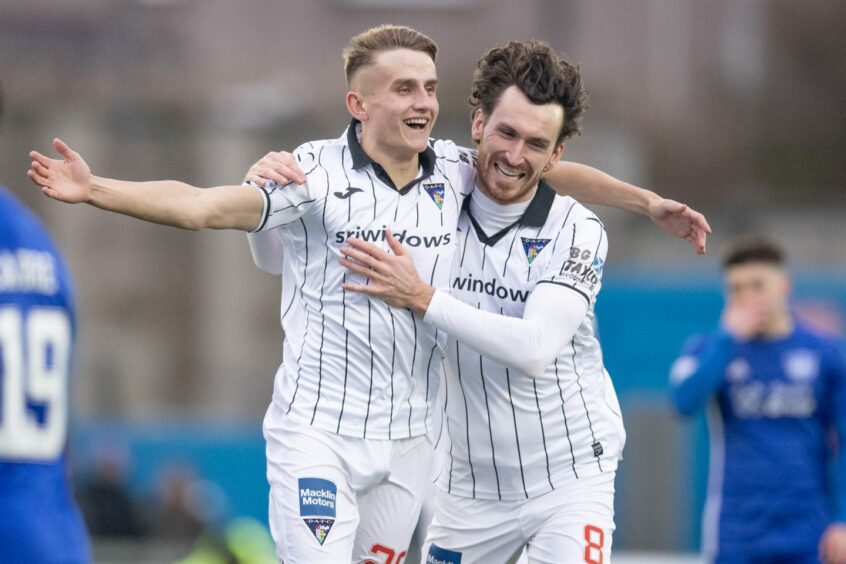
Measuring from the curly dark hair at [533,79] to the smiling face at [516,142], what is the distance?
0.03 m

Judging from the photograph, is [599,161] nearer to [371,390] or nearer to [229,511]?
[229,511]

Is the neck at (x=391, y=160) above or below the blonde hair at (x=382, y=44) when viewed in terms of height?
below

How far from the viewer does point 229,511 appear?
48.0ft

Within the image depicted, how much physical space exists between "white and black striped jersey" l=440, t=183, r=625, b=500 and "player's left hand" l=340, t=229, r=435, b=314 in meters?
0.35

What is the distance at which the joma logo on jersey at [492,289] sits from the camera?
5.43 metres

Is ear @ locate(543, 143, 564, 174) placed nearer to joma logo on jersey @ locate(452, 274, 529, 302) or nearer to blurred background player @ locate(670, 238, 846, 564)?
joma logo on jersey @ locate(452, 274, 529, 302)

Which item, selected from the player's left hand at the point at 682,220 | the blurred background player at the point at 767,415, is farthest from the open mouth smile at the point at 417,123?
the blurred background player at the point at 767,415

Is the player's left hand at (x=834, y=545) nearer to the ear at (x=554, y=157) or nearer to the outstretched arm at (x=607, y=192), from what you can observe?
the outstretched arm at (x=607, y=192)

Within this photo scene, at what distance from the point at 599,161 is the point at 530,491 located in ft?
49.8

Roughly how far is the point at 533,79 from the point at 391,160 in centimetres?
57

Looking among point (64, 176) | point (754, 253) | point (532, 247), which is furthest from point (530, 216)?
point (754, 253)

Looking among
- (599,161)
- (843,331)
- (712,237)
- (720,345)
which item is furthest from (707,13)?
(720,345)

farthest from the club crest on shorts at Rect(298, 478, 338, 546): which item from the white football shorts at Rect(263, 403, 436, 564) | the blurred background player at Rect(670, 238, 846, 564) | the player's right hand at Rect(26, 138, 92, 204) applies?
the blurred background player at Rect(670, 238, 846, 564)

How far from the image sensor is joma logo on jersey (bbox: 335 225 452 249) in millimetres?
5156
